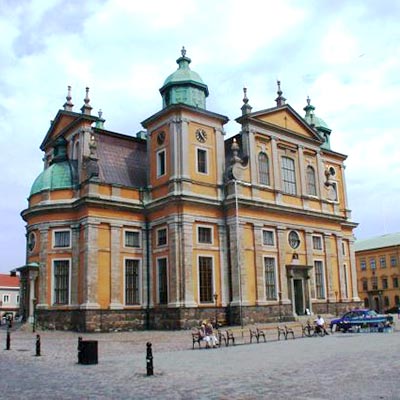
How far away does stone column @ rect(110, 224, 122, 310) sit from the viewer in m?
35.3

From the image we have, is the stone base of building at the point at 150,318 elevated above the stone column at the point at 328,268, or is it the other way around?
the stone column at the point at 328,268

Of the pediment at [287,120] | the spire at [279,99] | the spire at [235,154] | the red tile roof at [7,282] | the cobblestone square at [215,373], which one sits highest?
the spire at [279,99]

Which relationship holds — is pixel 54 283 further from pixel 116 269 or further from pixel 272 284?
pixel 272 284

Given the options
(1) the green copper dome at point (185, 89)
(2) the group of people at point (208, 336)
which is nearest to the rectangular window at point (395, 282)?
(1) the green copper dome at point (185, 89)

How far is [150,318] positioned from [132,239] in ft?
18.9

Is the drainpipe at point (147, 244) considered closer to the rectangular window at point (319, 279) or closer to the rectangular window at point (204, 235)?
the rectangular window at point (204, 235)

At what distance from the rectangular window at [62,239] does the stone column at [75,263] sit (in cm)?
42

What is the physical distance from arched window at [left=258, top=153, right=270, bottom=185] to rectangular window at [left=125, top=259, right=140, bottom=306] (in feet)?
38.3

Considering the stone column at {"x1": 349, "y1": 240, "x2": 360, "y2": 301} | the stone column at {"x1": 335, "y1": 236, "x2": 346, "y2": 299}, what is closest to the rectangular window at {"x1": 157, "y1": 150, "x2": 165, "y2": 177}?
the stone column at {"x1": 335, "y1": 236, "x2": 346, "y2": 299}

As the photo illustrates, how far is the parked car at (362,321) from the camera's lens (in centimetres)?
3011

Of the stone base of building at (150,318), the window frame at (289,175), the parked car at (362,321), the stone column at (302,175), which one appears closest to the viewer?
the parked car at (362,321)

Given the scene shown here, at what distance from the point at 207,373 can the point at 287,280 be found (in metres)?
26.1

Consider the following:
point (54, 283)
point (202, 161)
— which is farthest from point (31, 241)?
point (202, 161)

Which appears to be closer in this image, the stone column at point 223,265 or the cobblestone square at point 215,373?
the cobblestone square at point 215,373
